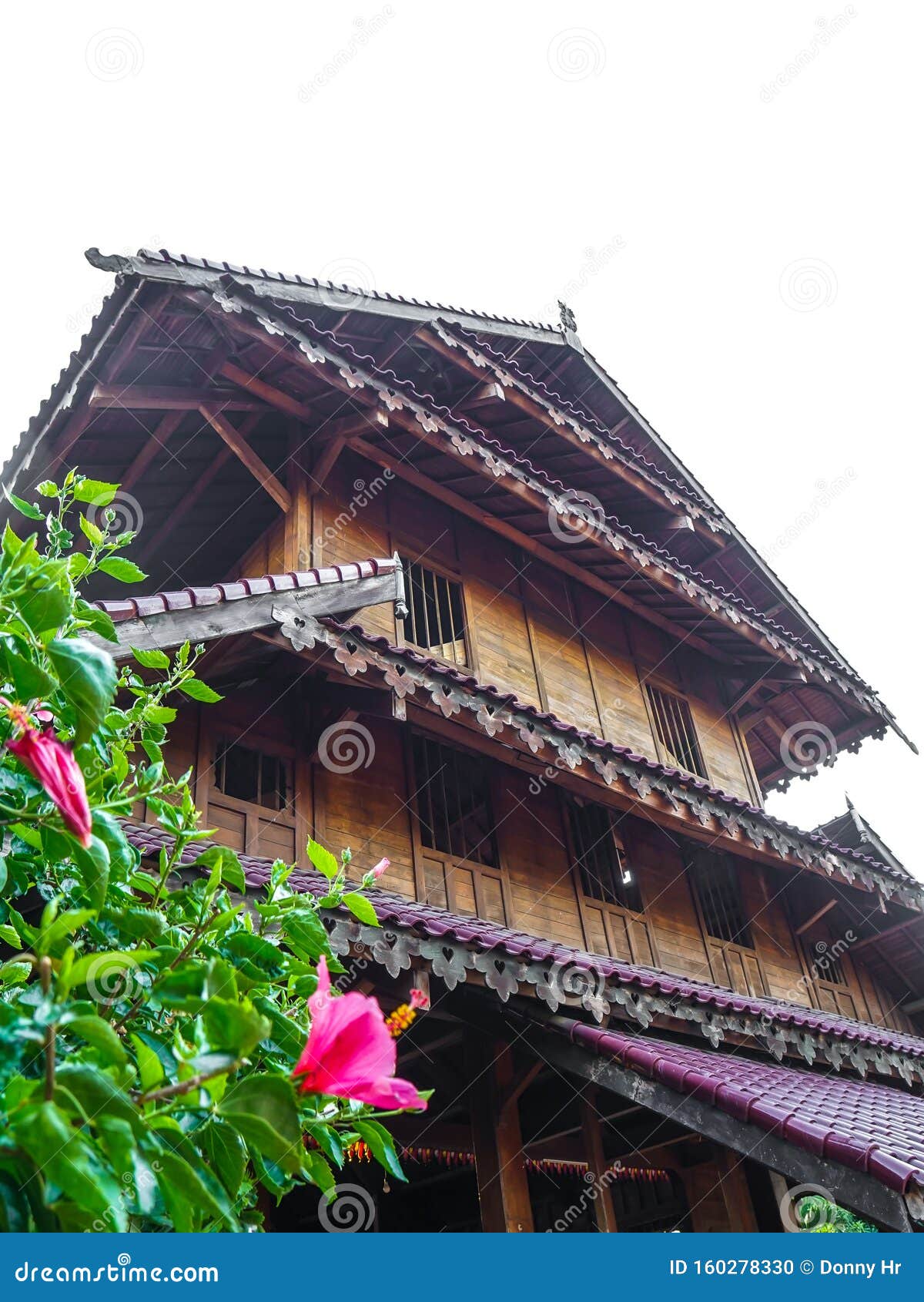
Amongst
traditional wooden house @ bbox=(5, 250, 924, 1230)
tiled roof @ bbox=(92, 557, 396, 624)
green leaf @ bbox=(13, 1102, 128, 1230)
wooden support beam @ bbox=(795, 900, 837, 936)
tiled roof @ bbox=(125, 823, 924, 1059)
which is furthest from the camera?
wooden support beam @ bbox=(795, 900, 837, 936)

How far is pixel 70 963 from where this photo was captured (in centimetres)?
113

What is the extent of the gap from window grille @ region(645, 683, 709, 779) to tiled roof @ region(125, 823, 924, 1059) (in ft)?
10.4

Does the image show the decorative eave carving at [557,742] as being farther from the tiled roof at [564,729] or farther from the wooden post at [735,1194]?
the wooden post at [735,1194]

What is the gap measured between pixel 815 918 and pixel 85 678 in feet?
32.4

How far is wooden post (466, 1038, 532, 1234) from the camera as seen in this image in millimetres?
5148

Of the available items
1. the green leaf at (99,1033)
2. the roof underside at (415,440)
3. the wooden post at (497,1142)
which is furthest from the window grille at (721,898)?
the green leaf at (99,1033)

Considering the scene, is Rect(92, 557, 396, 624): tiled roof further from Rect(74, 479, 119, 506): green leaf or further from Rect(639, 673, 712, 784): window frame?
Rect(639, 673, 712, 784): window frame

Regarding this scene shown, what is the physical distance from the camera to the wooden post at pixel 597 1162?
5.56 meters

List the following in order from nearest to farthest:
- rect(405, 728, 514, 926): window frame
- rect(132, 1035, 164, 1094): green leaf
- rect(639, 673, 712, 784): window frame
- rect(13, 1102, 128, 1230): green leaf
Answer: rect(13, 1102, 128, 1230): green leaf
rect(132, 1035, 164, 1094): green leaf
rect(405, 728, 514, 926): window frame
rect(639, 673, 712, 784): window frame

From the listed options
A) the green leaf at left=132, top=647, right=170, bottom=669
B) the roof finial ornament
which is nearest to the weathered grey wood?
the green leaf at left=132, top=647, right=170, bottom=669

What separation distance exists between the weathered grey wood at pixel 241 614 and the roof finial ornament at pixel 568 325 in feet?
20.7

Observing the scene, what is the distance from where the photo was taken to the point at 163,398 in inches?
256

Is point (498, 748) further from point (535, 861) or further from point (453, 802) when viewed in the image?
point (535, 861)

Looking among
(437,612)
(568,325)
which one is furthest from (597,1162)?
(568,325)
